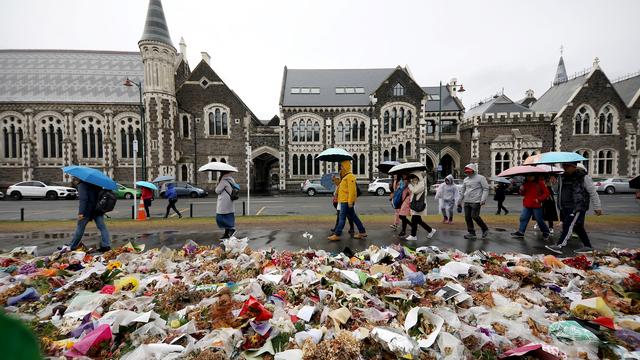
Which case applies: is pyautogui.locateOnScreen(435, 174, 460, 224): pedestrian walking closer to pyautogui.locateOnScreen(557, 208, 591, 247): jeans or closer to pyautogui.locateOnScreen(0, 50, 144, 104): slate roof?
pyautogui.locateOnScreen(557, 208, 591, 247): jeans

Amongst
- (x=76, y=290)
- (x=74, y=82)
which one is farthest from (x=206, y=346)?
(x=74, y=82)

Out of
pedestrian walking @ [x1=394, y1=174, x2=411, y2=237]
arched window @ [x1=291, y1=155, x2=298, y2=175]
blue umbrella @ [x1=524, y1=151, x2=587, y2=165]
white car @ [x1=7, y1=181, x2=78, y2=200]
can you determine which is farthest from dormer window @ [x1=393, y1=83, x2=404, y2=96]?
white car @ [x1=7, y1=181, x2=78, y2=200]

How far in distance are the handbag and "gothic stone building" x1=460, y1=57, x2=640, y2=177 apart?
25512 mm

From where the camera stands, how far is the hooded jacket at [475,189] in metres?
7.42

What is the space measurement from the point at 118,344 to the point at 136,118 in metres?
31.9

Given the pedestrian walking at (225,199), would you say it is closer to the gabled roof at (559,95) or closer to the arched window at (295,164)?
the arched window at (295,164)

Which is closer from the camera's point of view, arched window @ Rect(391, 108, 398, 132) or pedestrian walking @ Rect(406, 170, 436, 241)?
pedestrian walking @ Rect(406, 170, 436, 241)

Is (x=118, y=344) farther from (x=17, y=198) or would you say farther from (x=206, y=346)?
(x=17, y=198)

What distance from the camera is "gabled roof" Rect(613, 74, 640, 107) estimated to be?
95.6 feet

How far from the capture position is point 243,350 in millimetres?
2848

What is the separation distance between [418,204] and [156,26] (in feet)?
96.9

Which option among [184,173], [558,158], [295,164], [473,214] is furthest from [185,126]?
[558,158]

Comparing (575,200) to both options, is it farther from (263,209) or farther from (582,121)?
(582,121)

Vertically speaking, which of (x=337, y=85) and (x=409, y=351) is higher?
(x=337, y=85)
